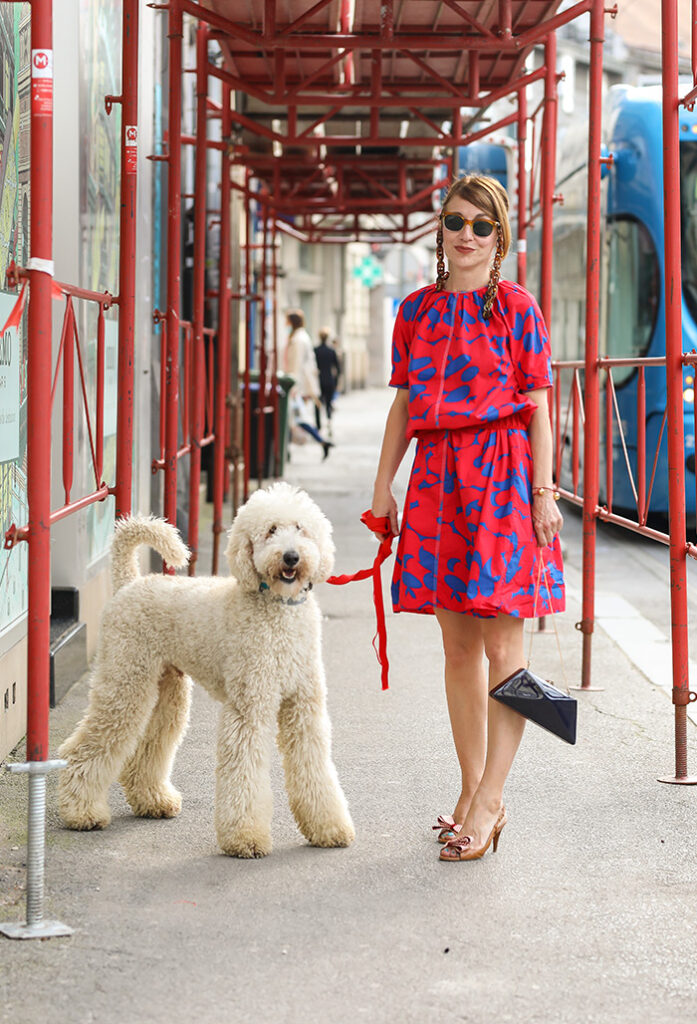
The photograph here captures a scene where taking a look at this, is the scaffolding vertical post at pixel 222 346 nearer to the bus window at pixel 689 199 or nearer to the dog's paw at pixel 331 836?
the bus window at pixel 689 199

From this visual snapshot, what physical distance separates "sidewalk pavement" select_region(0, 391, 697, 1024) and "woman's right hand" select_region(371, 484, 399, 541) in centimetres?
99

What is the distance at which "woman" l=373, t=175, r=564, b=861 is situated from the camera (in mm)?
4234

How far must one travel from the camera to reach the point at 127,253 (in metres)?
4.97

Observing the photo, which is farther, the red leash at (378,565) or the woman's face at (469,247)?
the red leash at (378,565)

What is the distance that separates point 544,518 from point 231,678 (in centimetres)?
105

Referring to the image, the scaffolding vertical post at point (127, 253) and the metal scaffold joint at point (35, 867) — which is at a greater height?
the scaffolding vertical post at point (127, 253)

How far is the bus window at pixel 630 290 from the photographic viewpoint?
39.5ft

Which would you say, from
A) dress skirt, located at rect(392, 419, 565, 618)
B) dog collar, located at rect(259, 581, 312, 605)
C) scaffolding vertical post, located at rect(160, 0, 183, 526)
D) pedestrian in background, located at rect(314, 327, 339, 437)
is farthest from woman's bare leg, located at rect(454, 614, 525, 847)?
pedestrian in background, located at rect(314, 327, 339, 437)

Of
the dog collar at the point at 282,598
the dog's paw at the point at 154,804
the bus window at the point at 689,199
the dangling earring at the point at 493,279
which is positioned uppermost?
the bus window at the point at 689,199

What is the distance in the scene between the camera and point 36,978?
3.39 metres

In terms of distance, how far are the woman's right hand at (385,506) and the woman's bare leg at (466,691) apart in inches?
12.1

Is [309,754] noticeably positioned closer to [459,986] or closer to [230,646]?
[230,646]

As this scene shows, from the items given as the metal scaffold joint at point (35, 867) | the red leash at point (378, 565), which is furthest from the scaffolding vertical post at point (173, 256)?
the metal scaffold joint at point (35, 867)

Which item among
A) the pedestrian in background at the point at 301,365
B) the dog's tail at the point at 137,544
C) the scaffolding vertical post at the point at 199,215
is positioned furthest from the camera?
the pedestrian in background at the point at 301,365
